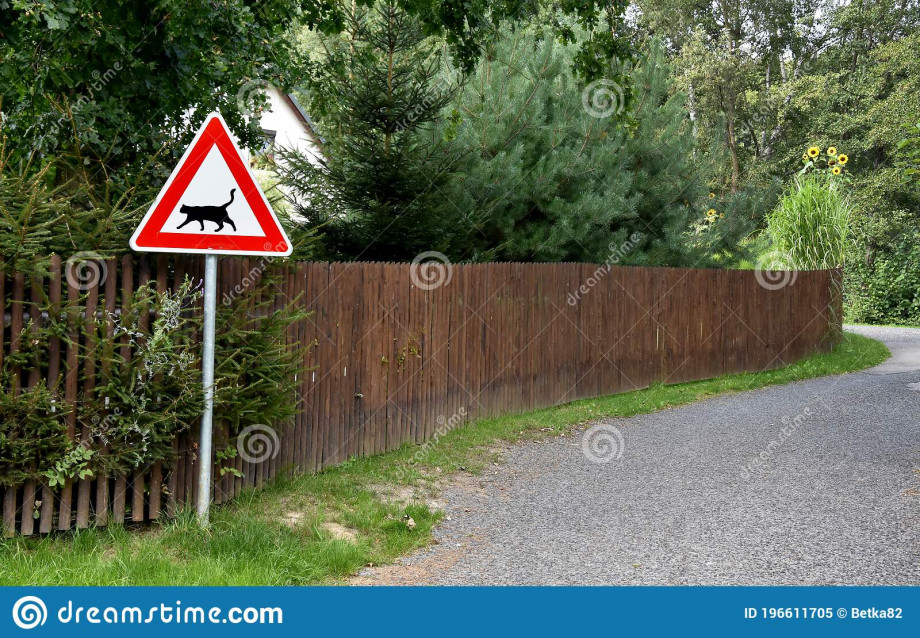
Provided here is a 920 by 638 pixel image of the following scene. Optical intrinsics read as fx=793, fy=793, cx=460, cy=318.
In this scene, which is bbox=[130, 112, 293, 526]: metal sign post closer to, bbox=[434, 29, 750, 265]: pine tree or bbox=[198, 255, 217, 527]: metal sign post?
bbox=[198, 255, 217, 527]: metal sign post

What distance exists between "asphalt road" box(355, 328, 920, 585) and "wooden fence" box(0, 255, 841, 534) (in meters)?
1.19

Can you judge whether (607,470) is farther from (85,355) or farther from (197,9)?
(197,9)

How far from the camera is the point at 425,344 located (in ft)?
26.8

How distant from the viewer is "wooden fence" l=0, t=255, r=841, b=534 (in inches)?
185

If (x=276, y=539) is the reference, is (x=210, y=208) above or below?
above

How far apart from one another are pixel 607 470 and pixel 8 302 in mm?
4946

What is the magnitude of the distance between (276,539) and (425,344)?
3.70m

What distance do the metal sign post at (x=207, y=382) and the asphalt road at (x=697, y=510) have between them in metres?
1.17

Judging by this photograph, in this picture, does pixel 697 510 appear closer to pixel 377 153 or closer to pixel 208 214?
pixel 208 214

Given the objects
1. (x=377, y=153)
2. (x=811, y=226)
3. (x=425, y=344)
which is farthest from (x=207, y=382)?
(x=811, y=226)

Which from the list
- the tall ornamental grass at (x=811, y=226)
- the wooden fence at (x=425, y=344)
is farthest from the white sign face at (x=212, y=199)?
the tall ornamental grass at (x=811, y=226)

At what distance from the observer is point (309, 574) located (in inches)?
171

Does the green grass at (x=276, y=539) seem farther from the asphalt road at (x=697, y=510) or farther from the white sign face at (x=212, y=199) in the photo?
the white sign face at (x=212, y=199)

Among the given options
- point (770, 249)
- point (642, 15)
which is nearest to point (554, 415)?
point (770, 249)
